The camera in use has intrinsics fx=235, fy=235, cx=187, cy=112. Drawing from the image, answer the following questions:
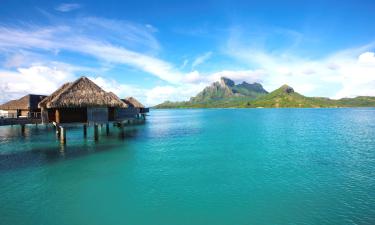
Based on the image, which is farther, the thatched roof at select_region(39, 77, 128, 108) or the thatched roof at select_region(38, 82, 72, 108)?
the thatched roof at select_region(38, 82, 72, 108)

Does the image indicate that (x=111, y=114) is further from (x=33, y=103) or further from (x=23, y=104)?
(x=23, y=104)

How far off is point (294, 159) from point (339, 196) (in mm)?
8311

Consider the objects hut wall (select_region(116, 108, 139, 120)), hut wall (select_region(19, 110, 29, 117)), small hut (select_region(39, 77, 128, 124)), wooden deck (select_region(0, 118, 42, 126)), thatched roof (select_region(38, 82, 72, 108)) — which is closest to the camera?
small hut (select_region(39, 77, 128, 124))

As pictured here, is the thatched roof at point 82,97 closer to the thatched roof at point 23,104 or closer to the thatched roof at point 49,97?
the thatched roof at point 49,97

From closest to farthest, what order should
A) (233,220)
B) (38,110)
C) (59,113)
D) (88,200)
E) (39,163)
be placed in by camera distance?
(233,220) → (88,200) → (39,163) → (59,113) → (38,110)

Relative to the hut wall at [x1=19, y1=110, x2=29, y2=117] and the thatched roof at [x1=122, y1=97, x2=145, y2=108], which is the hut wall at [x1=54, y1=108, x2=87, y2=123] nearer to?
the hut wall at [x1=19, y1=110, x2=29, y2=117]

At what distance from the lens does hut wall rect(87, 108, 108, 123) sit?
2859 centimetres

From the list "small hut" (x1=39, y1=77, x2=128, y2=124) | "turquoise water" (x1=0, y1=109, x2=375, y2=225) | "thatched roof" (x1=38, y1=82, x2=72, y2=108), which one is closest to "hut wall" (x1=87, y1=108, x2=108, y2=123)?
"small hut" (x1=39, y1=77, x2=128, y2=124)

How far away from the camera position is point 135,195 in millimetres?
12906

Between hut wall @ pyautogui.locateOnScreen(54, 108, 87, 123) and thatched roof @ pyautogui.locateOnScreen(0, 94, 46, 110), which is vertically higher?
thatched roof @ pyautogui.locateOnScreen(0, 94, 46, 110)

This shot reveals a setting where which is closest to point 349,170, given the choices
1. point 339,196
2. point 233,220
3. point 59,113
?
point 339,196

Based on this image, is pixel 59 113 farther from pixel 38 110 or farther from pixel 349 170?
pixel 349 170

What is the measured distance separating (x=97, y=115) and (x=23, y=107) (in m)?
25.3

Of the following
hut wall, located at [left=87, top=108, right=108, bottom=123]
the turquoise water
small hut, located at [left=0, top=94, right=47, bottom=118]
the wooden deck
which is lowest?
the turquoise water
